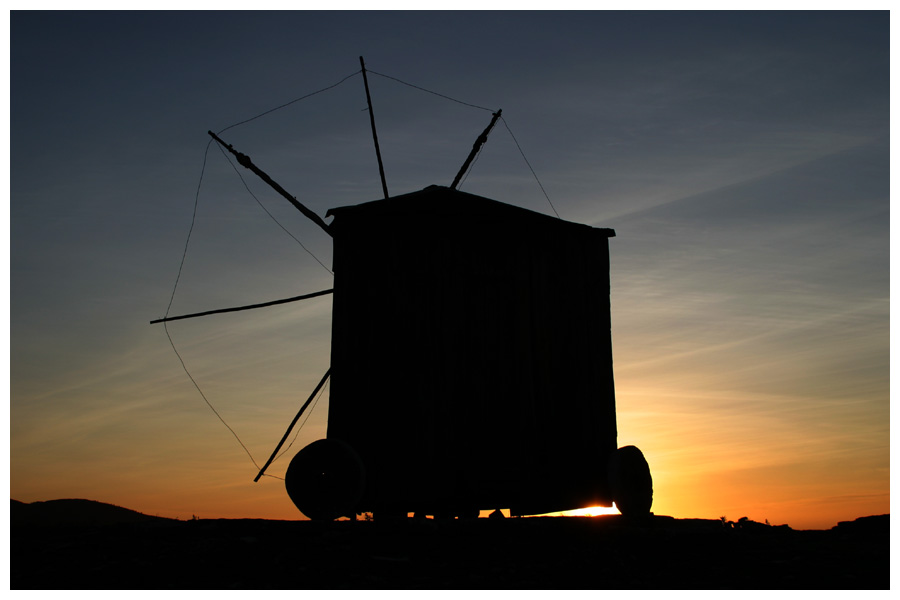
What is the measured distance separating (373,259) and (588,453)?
13.2 feet

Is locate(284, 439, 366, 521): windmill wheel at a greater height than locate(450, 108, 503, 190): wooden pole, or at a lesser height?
lesser

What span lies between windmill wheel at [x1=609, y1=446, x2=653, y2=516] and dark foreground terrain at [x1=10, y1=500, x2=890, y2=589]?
148 cm

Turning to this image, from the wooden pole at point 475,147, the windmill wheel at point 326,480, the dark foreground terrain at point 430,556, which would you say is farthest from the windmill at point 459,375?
the wooden pole at point 475,147

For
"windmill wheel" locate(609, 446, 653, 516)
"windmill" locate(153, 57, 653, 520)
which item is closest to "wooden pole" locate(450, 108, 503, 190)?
"windmill" locate(153, 57, 653, 520)

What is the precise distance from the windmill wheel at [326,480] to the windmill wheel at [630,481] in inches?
140

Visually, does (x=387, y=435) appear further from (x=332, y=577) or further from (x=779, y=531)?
(x=779, y=531)

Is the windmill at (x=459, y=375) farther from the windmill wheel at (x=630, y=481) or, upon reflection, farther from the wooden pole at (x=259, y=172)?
the wooden pole at (x=259, y=172)

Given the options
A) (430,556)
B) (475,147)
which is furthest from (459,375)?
(475,147)

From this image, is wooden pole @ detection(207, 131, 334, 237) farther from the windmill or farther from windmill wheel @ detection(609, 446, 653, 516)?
windmill wheel @ detection(609, 446, 653, 516)

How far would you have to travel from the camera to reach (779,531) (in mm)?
11500

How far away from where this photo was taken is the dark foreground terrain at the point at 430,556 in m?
8.15

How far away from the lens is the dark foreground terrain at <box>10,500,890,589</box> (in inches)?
321

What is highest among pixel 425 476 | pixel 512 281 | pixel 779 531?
pixel 512 281

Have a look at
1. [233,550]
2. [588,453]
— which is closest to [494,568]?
[233,550]
